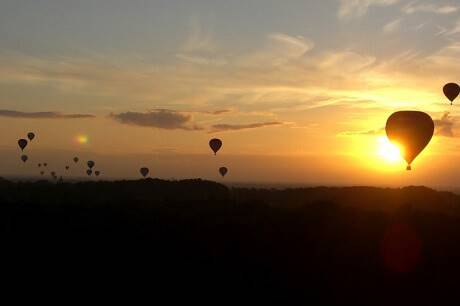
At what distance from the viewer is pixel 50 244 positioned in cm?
3819

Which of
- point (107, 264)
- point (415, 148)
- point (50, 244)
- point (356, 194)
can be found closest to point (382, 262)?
point (107, 264)

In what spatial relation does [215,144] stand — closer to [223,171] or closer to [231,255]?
[223,171]

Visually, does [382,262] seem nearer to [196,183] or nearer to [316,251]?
[316,251]

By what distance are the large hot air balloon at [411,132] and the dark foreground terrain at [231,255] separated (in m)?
20.5

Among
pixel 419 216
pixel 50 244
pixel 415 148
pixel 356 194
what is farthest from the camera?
pixel 356 194

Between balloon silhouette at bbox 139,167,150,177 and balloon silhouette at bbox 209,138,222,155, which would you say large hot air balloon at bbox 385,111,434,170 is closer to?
balloon silhouette at bbox 209,138,222,155

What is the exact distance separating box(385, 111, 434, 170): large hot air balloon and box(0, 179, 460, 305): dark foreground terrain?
20496 millimetres

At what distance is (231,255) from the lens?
3847cm

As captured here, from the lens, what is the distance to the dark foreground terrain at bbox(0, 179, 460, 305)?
3372 cm

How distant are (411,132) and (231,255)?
38081mm

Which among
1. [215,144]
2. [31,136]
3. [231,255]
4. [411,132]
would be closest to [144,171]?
[31,136]

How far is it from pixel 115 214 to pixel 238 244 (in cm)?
1125

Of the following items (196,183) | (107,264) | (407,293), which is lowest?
(407,293)

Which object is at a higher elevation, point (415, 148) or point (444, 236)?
point (415, 148)
